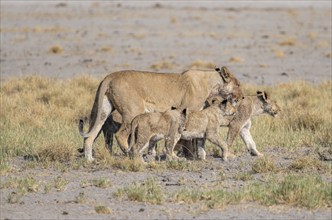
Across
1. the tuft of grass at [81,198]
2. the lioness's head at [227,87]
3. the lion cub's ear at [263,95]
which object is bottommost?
the tuft of grass at [81,198]

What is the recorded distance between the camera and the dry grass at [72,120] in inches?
470

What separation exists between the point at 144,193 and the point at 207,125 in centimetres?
264

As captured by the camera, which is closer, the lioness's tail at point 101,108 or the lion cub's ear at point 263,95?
the lioness's tail at point 101,108

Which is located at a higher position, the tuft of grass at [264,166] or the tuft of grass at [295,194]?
the tuft of grass at [295,194]

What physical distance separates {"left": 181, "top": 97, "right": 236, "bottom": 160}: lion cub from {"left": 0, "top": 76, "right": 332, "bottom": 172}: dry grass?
0.75 meters

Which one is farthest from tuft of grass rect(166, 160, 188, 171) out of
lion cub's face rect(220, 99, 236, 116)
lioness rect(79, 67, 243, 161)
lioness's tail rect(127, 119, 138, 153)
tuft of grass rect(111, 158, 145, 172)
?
lion cub's face rect(220, 99, 236, 116)

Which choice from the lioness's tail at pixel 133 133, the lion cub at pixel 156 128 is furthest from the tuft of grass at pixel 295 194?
the lioness's tail at pixel 133 133

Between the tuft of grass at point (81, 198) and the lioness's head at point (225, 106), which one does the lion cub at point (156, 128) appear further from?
the tuft of grass at point (81, 198)

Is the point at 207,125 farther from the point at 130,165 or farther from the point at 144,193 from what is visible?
the point at 144,193

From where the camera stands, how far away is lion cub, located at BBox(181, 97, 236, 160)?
462 inches

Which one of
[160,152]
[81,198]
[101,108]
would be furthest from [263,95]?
[81,198]

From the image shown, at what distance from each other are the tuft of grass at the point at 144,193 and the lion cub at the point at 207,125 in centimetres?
195

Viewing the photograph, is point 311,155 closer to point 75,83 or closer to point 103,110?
point 103,110

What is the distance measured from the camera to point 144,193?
940 cm
